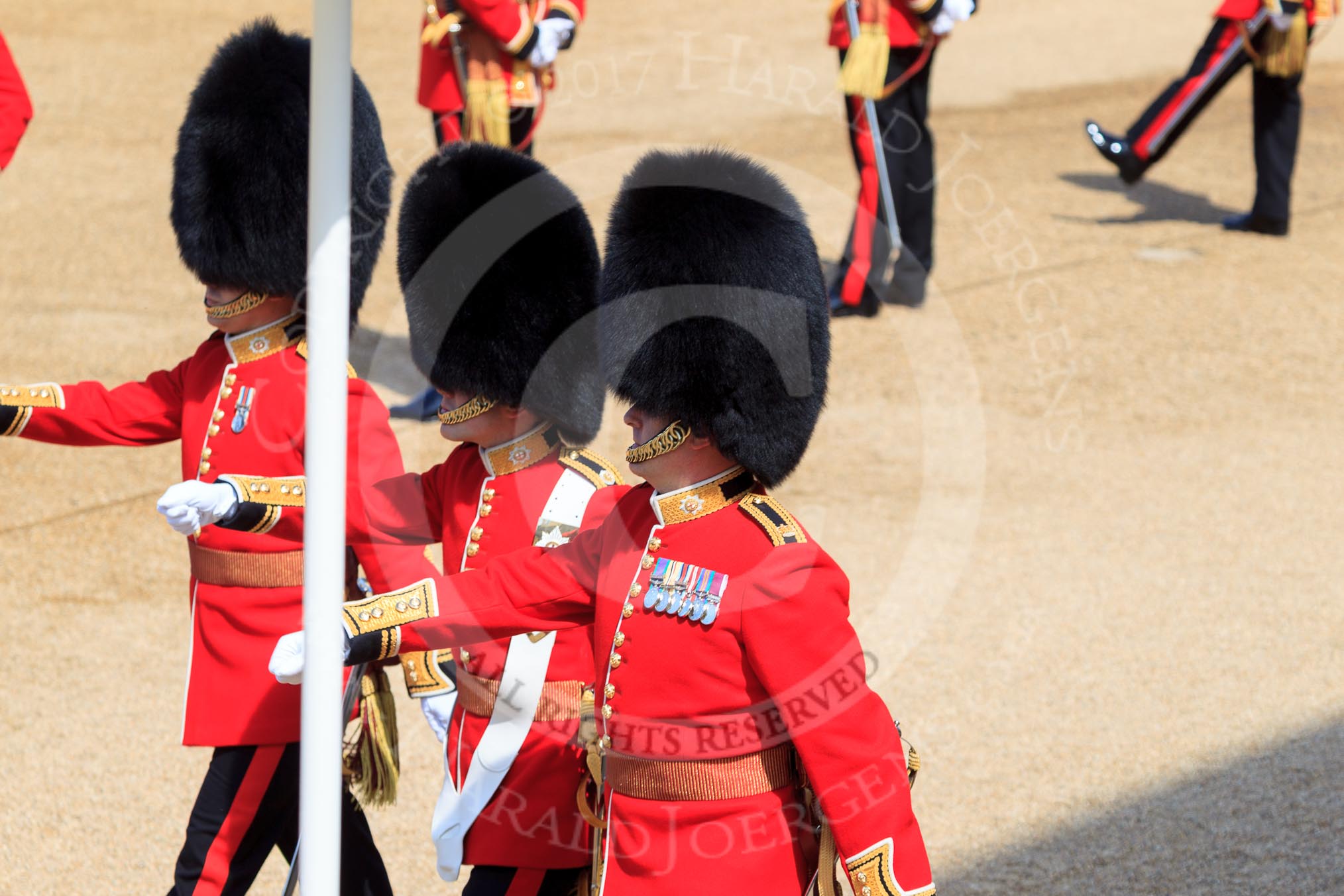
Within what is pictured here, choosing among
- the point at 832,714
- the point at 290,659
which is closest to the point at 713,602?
the point at 832,714

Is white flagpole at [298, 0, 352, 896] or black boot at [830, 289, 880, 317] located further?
black boot at [830, 289, 880, 317]

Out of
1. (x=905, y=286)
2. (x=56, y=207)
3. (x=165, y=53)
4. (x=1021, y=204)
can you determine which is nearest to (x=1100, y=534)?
(x=905, y=286)

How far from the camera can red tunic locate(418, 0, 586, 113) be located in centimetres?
525

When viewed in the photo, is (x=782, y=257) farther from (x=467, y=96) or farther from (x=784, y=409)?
(x=467, y=96)

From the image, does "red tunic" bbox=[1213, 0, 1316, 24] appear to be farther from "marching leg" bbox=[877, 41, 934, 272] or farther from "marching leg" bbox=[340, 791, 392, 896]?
"marching leg" bbox=[340, 791, 392, 896]

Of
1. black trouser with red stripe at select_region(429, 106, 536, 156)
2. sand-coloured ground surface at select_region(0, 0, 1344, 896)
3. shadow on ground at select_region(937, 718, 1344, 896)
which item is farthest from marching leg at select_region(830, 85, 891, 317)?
shadow on ground at select_region(937, 718, 1344, 896)

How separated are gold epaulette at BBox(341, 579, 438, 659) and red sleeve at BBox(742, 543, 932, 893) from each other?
0.37 m

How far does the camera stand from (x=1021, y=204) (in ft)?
24.5

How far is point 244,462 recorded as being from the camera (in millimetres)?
2527

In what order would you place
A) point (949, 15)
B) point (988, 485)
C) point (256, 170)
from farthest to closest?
1. point (949, 15)
2. point (988, 485)
3. point (256, 170)

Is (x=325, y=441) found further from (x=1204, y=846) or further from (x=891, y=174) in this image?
(x=891, y=174)

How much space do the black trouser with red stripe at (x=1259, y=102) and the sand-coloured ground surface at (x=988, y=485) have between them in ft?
0.77

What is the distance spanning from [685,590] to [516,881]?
612 mm

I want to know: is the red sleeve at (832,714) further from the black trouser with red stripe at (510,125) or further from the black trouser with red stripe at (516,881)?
the black trouser with red stripe at (510,125)
